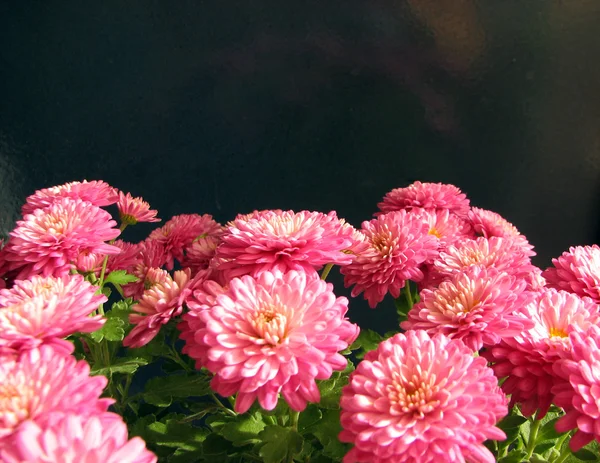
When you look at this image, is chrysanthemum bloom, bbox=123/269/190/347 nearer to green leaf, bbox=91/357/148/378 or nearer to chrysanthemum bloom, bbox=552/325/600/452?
green leaf, bbox=91/357/148/378

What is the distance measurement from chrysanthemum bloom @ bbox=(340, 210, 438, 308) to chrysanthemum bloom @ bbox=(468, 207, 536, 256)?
0.60ft

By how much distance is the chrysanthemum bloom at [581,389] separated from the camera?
1.46 ft

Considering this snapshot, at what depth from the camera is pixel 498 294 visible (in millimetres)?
557

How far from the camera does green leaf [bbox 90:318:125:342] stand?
65 cm

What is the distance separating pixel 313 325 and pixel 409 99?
1.34 m

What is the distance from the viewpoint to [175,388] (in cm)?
71

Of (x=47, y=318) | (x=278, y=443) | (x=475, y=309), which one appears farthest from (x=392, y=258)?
(x=47, y=318)

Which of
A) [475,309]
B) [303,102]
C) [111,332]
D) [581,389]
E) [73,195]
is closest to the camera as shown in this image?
[581,389]

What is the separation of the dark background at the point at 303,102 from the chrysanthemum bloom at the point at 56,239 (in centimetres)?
87

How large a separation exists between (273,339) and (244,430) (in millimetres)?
232

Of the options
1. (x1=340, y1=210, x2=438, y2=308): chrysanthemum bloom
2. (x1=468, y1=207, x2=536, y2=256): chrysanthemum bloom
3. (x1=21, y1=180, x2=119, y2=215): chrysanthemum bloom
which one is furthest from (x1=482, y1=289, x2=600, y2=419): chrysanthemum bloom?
(x1=21, y1=180, x2=119, y2=215): chrysanthemum bloom

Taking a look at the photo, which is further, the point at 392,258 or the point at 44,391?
the point at 392,258

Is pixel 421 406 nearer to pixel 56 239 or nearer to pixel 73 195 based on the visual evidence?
pixel 56 239

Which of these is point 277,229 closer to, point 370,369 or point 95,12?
point 370,369
